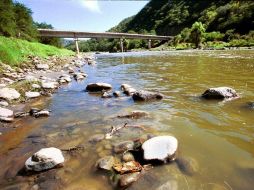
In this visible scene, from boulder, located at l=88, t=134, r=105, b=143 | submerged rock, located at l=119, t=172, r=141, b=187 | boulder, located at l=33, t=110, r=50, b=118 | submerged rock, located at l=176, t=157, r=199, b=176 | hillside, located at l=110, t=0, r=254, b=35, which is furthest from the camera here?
hillside, located at l=110, t=0, r=254, b=35

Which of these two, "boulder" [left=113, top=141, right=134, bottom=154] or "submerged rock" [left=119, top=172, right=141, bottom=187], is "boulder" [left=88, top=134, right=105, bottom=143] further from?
"submerged rock" [left=119, top=172, right=141, bottom=187]

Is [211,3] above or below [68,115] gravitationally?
above

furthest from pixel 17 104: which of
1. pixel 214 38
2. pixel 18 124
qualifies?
pixel 214 38

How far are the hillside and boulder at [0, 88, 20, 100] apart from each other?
81.3 metres

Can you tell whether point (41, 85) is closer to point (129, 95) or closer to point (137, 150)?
point (129, 95)

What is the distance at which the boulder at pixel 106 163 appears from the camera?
13.1 ft

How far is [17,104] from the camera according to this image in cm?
848

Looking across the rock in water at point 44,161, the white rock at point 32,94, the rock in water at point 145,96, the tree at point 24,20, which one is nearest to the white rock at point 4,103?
the white rock at point 32,94

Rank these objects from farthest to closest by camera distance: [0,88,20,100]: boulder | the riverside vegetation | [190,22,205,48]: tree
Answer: the riverside vegetation → [190,22,205,48]: tree → [0,88,20,100]: boulder

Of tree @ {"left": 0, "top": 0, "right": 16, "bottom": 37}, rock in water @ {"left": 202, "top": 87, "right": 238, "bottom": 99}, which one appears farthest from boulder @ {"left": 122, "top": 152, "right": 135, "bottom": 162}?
tree @ {"left": 0, "top": 0, "right": 16, "bottom": 37}

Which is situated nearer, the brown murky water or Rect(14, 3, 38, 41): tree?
the brown murky water

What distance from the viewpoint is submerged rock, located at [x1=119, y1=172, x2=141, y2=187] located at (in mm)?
3508

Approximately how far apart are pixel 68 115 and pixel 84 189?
12.1 ft

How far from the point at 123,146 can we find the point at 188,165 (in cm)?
128
